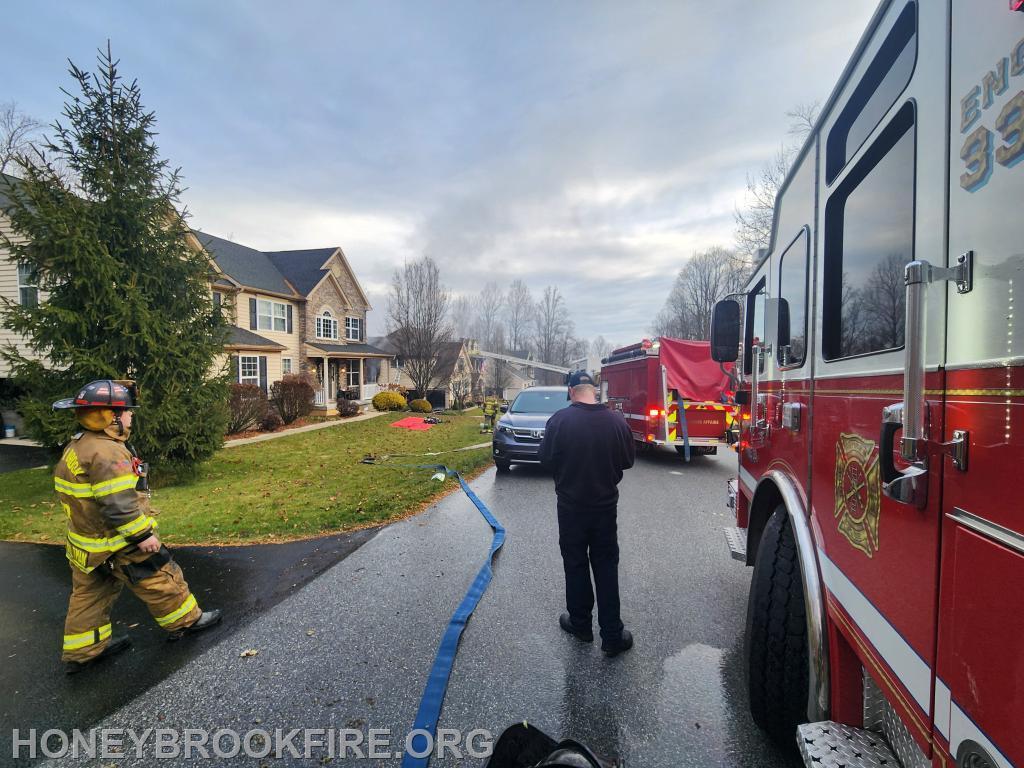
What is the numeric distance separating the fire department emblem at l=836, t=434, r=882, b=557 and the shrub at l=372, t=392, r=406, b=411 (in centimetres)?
2595

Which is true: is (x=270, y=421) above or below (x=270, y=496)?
above

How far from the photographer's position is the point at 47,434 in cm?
772

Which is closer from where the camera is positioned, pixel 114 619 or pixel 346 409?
pixel 114 619

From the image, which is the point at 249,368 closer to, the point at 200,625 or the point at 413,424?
the point at 413,424

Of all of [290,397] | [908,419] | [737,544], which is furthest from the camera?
[290,397]

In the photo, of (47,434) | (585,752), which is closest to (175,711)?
(585,752)

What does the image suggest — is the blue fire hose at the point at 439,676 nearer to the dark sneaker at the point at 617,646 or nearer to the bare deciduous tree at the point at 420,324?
the dark sneaker at the point at 617,646

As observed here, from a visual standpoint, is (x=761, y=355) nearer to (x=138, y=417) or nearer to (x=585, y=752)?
(x=585, y=752)

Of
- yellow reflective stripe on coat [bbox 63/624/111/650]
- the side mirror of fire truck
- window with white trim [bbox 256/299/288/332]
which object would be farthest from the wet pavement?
window with white trim [bbox 256/299/288/332]

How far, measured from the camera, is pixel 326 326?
27453 millimetres

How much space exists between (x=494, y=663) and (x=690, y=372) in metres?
8.36

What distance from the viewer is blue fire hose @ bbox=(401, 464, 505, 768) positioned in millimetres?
2426

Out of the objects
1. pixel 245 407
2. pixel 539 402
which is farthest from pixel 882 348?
pixel 245 407

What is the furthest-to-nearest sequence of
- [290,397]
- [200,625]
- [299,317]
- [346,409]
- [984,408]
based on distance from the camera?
[299,317]
[346,409]
[290,397]
[200,625]
[984,408]
